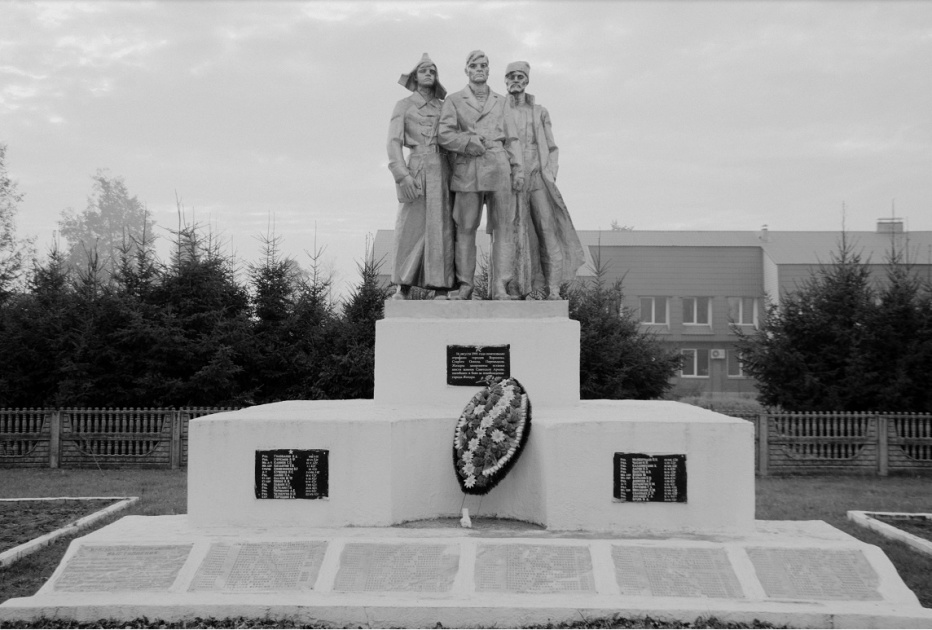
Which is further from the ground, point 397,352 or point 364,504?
point 397,352

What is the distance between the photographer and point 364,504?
235 inches

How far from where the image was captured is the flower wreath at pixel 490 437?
6059mm

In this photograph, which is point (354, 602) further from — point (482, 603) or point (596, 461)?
point (596, 461)

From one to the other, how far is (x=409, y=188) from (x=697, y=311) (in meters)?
21.4

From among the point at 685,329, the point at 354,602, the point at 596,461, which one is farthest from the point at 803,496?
the point at 685,329

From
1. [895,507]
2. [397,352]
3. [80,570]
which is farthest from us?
[895,507]

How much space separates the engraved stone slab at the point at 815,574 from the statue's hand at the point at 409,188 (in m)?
3.92

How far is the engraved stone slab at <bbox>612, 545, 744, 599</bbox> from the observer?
5066mm

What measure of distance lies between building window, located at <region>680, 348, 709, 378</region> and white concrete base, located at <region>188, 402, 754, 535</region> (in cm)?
2199

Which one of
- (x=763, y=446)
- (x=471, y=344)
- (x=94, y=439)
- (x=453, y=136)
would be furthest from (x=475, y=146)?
(x=94, y=439)

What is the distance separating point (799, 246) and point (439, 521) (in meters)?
23.0

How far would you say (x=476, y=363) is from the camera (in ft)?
22.7

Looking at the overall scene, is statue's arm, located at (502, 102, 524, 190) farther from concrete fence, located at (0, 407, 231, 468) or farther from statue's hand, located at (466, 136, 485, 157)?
concrete fence, located at (0, 407, 231, 468)

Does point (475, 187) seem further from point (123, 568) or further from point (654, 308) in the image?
point (654, 308)
